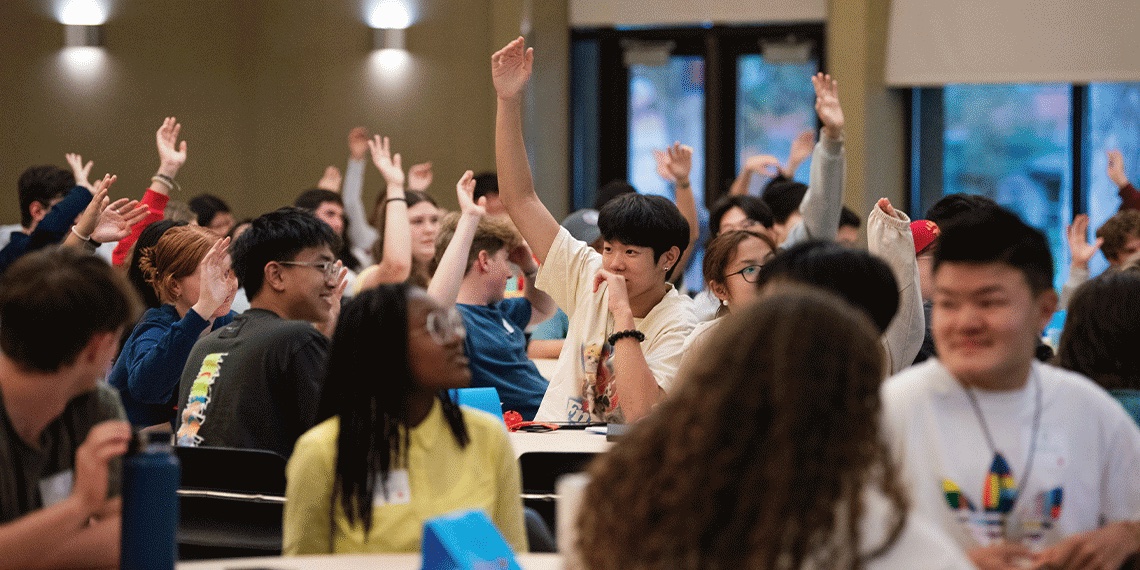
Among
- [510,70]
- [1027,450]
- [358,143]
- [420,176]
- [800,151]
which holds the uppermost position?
[510,70]

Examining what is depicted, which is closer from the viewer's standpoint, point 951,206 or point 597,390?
point 597,390

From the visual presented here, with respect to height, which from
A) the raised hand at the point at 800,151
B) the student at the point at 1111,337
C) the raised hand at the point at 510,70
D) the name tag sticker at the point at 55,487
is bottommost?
the name tag sticker at the point at 55,487

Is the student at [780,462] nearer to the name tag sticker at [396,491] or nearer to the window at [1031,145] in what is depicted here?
the name tag sticker at [396,491]

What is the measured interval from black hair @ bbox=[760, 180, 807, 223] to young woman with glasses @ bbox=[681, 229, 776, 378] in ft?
9.58

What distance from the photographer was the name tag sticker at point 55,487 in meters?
2.36

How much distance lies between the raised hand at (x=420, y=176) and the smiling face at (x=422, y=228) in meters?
2.05

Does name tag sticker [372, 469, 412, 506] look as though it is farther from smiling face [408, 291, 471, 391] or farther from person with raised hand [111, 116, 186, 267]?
person with raised hand [111, 116, 186, 267]

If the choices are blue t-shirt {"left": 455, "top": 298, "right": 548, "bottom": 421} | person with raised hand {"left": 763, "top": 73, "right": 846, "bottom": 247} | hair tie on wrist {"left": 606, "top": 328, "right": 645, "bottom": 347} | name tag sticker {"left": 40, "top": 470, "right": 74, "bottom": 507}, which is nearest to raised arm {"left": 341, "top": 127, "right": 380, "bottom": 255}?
blue t-shirt {"left": 455, "top": 298, "right": 548, "bottom": 421}

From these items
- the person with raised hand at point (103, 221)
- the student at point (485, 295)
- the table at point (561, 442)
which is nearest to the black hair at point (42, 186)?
the person with raised hand at point (103, 221)

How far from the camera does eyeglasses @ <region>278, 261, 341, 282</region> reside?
365cm

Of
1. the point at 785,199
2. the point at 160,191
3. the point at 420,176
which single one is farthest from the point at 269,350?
the point at 420,176

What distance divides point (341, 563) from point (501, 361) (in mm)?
2345

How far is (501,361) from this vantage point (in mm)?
4703

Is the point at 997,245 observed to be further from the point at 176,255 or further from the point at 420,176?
the point at 420,176
